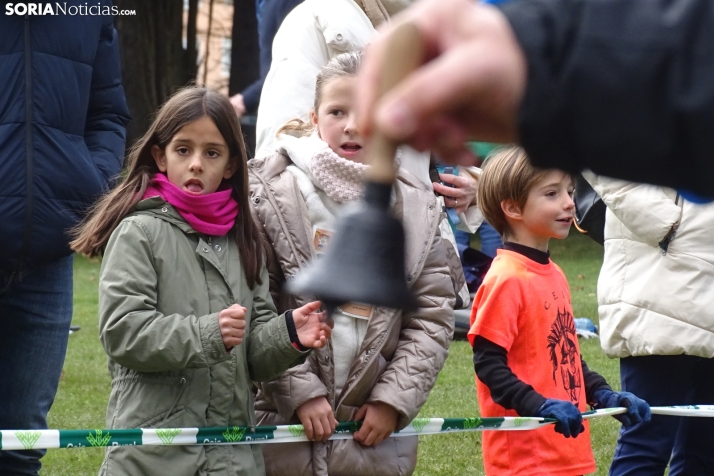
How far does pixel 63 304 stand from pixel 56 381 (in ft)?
0.92

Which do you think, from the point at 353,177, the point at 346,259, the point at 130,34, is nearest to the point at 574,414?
the point at 353,177

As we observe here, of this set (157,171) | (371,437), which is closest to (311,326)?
(371,437)

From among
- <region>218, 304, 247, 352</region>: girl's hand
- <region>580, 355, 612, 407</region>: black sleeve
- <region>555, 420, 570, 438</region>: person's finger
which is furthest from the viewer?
<region>580, 355, 612, 407</region>: black sleeve

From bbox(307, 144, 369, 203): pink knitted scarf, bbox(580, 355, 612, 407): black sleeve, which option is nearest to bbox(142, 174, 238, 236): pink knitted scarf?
bbox(307, 144, 369, 203): pink knitted scarf

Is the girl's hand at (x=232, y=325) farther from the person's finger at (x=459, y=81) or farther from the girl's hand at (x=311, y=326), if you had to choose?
the person's finger at (x=459, y=81)

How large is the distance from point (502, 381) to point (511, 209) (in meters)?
0.68

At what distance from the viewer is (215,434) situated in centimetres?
308

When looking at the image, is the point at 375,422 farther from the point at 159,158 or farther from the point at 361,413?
the point at 159,158

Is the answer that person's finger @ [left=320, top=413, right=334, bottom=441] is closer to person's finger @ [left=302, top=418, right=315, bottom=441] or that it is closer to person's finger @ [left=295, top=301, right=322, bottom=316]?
person's finger @ [left=302, top=418, right=315, bottom=441]

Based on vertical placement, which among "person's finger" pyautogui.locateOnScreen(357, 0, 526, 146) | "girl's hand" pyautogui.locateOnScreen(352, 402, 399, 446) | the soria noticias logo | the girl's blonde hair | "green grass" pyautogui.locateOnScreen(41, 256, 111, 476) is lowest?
"green grass" pyautogui.locateOnScreen(41, 256, 111, 476)

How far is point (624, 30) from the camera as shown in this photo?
104cm

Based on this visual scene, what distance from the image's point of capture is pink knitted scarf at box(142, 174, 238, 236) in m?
3.23

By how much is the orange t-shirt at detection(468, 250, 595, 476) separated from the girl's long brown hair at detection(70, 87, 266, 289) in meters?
0.81

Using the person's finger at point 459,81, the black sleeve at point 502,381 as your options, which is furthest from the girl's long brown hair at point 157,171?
the person's finger at point 459,81
